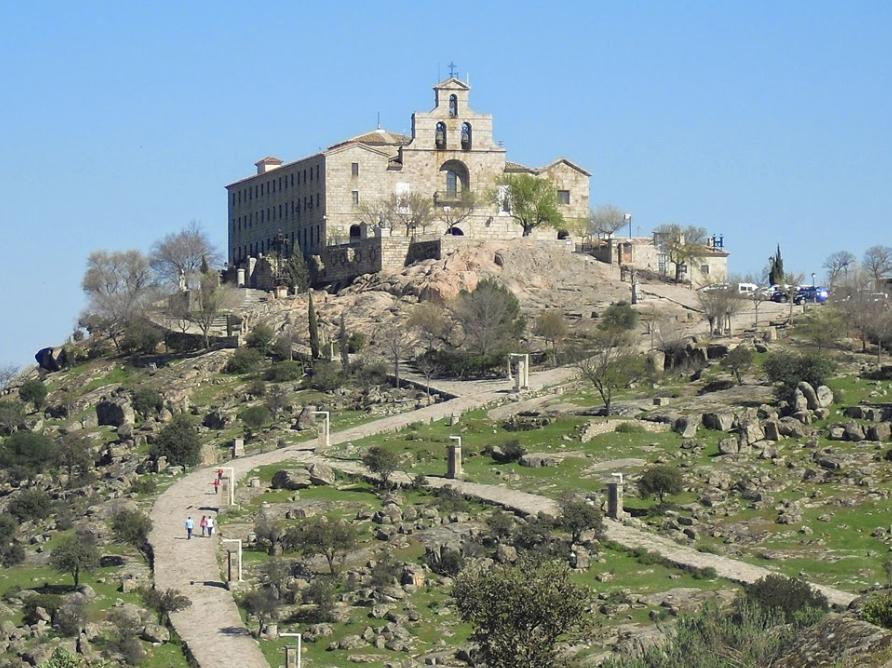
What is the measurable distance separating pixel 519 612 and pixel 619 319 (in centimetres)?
5230

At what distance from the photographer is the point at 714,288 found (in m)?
100

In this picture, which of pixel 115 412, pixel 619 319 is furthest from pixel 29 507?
pixel 619 319

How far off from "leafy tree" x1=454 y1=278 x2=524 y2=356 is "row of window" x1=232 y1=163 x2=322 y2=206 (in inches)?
792

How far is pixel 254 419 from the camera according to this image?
78125 millimetres

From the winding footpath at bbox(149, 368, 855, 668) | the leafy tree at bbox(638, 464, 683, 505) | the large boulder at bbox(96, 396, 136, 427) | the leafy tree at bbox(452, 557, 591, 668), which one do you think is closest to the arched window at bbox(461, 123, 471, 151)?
the large boulder at bbox(96, 396, 136, 427)

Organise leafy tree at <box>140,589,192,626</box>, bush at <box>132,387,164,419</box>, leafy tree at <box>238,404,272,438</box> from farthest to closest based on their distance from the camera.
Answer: bush at <box>132,387,164,419</box> → leafy tree at <box>238,404,272,438</box> → leafy tree at <box>140,589,192,626</box>

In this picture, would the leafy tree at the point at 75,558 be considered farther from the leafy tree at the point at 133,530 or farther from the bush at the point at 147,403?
the bush at the point at 147,403

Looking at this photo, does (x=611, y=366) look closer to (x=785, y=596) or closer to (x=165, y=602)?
(x=165, y=602)

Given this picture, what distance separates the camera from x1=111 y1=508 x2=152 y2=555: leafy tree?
184 feet

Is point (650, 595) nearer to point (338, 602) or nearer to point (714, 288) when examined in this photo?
point (338, 602)

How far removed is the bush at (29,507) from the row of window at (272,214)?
46.4 metres

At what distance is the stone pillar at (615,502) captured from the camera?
56519 millimetres

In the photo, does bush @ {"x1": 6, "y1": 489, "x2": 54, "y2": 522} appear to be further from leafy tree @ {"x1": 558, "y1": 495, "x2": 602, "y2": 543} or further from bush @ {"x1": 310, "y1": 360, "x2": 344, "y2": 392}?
bush @ {"x1": 310, "y1": 360, "x2": 344, "y2": 392}

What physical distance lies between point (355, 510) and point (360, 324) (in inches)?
1427
